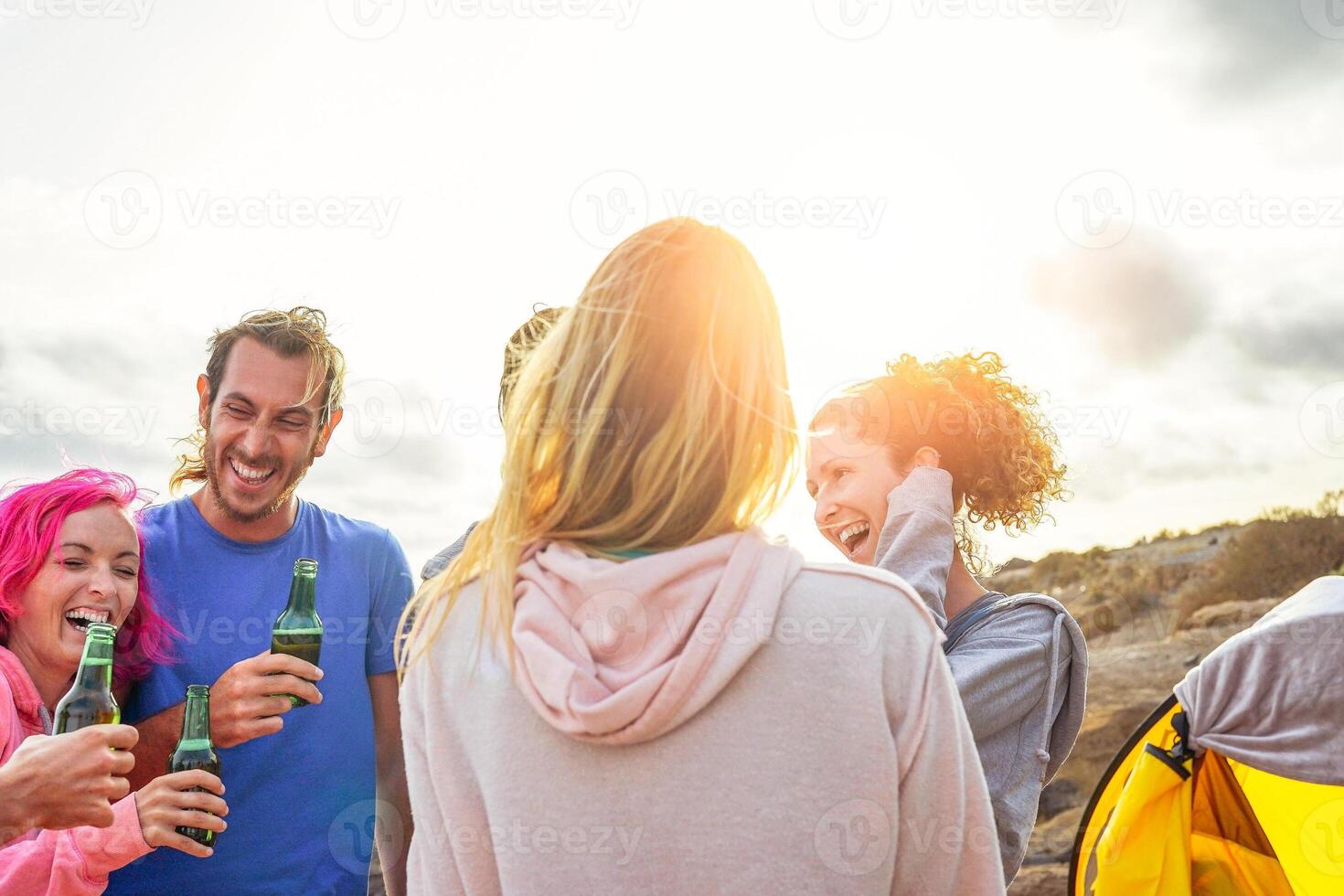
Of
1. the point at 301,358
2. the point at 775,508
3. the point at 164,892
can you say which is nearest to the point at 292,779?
the point at 164,892

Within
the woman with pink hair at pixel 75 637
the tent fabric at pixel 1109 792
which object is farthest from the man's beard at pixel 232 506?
the tent fabric at pixel 1109 792

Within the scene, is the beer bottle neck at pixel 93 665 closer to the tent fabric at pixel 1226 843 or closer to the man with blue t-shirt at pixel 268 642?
the man with blue t-shirt at pixel 268 642

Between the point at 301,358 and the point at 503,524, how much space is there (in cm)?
240

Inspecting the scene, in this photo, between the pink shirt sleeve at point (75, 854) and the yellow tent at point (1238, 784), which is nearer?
the pink shirt sleeve at point (75, 854)

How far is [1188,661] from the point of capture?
14500 millimetres

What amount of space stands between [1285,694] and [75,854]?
3822mm

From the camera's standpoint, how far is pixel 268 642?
11.4 ft

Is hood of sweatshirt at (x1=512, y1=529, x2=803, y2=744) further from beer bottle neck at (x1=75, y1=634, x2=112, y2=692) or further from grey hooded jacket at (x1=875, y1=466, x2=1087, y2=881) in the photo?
beer bottle neck at (x1=75, y1=634, x2=112, y2=692)

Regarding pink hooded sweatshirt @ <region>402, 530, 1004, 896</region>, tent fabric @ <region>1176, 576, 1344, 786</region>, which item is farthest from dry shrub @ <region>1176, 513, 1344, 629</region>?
pink hooded sweatshirt @ <region>402, 530, 1004, 896</region>

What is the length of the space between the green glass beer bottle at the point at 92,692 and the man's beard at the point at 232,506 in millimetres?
757

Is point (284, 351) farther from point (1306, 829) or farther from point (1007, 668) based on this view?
point (1306, 829)

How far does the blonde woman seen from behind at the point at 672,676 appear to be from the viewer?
154cm

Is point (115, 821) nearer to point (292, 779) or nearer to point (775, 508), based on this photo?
point (292, 779)

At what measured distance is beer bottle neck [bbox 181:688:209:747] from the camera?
3.01 metres
